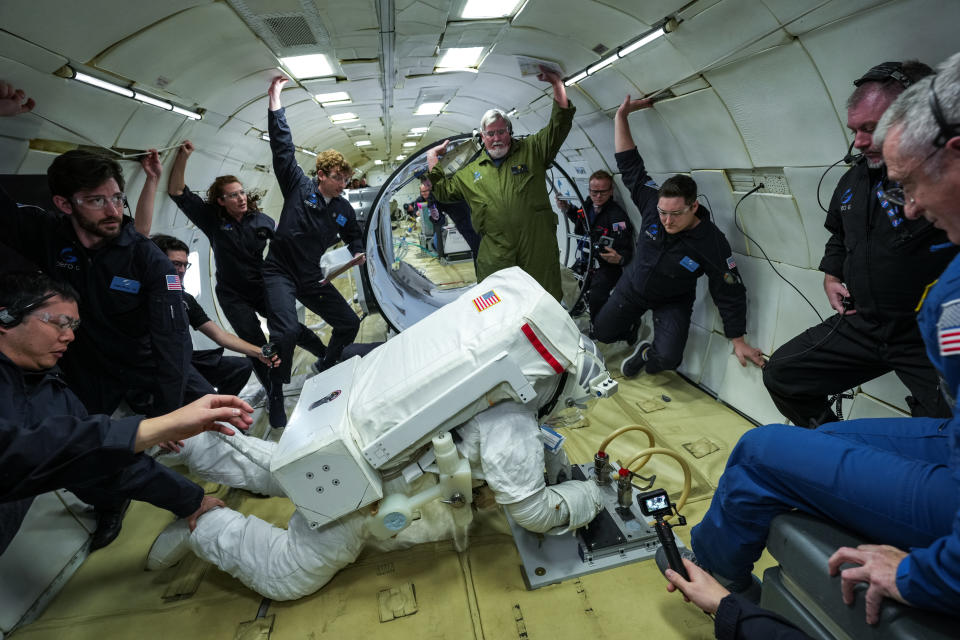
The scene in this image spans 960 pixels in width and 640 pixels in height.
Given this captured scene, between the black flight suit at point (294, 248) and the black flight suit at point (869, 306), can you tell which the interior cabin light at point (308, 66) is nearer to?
the black flight suit at point (294, 248)

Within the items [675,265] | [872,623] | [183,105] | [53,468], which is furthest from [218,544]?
[675,265]

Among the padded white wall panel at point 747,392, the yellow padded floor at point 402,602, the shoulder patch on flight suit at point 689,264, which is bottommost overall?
the yellow padded floor at point 402,602

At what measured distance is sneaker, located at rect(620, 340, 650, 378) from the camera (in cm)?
427

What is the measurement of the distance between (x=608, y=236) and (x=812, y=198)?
2246 millimetres

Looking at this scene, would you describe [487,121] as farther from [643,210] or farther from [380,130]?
[380,130]

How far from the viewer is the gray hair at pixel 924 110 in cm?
104

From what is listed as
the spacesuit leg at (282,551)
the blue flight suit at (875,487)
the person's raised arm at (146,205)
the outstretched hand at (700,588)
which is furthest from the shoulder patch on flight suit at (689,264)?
the person's raised arm at (146,205)

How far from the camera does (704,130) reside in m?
3.29

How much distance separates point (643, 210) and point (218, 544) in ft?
13.0

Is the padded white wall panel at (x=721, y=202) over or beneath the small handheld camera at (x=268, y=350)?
Answer: over

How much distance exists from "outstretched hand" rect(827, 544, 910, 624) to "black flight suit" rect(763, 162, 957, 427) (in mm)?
1465

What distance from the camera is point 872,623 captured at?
1.12 meters

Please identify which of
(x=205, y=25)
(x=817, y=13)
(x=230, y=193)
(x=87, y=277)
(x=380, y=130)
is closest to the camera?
(x=817, y=13)

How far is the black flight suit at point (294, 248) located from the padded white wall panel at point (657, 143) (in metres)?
2.96
